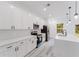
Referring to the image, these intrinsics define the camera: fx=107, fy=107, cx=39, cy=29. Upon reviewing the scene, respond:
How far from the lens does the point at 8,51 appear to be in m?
3.18

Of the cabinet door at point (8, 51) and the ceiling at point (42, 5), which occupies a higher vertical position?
the ceiling at point (42, 5)

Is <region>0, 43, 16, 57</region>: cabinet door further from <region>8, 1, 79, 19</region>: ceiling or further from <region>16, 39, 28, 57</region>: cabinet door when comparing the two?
<region>8, 1, 79, 19</region>: ceiling

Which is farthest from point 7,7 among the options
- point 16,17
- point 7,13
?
point 16,17

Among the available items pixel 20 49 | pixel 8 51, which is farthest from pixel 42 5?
pixel 8 51

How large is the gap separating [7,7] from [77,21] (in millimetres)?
3990

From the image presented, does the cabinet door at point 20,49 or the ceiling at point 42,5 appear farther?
the ceiling at point 42,5

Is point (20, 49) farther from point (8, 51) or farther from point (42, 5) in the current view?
point (42, 5)

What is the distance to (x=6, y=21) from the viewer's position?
3621 millimetres

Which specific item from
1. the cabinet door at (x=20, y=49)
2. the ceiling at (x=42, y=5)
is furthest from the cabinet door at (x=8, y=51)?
the ceiling at (x=42, y=5)

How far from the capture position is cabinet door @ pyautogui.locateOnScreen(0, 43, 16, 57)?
9.53 ft

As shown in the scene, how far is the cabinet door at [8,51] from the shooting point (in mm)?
2904

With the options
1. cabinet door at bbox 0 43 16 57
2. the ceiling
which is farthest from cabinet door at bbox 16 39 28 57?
the ceiling

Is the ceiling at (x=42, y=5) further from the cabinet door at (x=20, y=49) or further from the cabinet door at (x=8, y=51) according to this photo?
the cabinet door at (x=8, y=51)

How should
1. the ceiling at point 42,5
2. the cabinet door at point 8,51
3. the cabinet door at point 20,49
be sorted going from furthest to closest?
the ceiling at point 42,5 < the cabinet door at point 20,49 < the cabinet door at point 8,51
